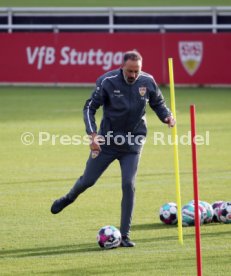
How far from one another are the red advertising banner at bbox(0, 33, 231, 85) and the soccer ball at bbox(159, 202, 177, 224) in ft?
68.4

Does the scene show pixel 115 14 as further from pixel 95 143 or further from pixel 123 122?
pixel 95 143

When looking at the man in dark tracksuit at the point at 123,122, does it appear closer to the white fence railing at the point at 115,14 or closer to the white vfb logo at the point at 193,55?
the white vfb logo at the point at 193,55

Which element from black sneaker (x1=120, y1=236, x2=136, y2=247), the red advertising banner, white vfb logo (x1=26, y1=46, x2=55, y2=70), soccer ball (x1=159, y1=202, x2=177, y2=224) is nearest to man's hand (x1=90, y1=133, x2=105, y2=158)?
black sneaker (x1=120, y1=236, x2=136, y2=247)

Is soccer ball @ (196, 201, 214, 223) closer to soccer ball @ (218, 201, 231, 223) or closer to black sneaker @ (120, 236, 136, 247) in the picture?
soccer ball @ (218, 201, 231, 223)

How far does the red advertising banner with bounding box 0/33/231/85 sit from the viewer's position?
33.9 m

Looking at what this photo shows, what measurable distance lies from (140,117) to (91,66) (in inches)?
899

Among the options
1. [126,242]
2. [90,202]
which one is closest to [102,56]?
[90,202]

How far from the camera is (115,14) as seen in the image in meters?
40.1

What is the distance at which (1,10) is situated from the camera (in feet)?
131

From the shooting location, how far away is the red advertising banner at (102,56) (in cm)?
3388

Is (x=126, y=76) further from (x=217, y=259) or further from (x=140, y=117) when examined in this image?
(x=217, y=259)

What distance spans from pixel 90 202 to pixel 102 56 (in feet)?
64.9

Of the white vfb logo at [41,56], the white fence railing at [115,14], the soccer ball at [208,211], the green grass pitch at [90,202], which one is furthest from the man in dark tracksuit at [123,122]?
the white fence railing at [115,14]

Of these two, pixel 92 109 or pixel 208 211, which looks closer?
pixel 92 109
